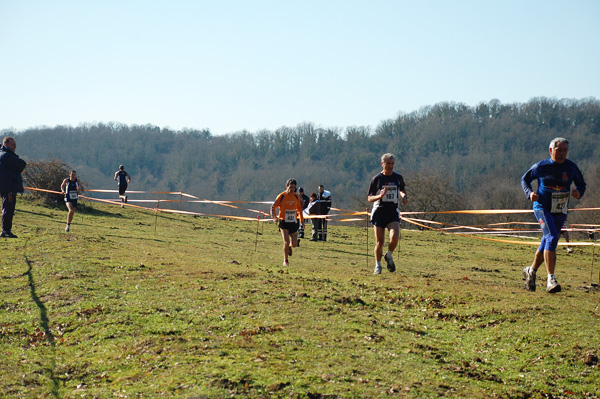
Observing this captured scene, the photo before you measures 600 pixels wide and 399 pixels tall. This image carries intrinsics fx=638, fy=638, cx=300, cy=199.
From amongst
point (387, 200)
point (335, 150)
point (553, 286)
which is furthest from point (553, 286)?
point (335, 150)

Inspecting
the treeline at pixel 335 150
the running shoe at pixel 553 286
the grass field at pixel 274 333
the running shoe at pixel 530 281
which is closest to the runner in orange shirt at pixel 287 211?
the grass field at pixel 274 333

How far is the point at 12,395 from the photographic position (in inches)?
Result: 246

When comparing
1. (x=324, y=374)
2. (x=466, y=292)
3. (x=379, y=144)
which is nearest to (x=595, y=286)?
(x=466, y=292)

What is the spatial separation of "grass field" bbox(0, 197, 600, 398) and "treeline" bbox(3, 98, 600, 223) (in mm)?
91499

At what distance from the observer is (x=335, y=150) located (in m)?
166

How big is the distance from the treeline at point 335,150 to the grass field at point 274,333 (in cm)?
9150

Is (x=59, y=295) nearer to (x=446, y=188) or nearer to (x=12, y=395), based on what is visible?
(x=12, y=395)

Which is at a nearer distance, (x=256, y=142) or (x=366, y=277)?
(x=366, y=277)

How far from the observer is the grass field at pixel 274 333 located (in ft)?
20.4

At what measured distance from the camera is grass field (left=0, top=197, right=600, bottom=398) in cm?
621

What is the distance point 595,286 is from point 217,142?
183 meters

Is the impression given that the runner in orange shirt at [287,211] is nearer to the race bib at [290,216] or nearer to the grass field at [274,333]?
the race bib at [290,216]

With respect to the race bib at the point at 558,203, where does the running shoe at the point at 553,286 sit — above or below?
below

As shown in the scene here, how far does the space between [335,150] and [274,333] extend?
15955 centimetres
